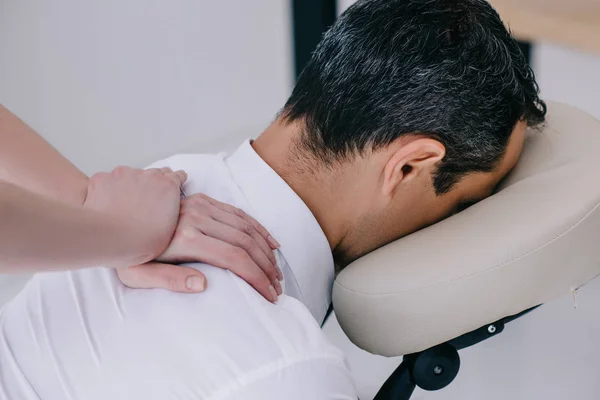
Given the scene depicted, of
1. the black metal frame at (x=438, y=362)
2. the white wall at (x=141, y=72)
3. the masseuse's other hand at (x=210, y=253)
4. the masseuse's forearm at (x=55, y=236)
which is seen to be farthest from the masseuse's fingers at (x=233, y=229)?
the white wall at (x=141, y=72)

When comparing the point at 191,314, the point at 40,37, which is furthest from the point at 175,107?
the point at 191,314

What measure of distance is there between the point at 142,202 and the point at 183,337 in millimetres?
214

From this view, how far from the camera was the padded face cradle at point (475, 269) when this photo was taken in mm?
1178

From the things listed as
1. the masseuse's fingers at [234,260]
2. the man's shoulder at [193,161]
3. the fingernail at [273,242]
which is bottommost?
the fingernail at [273,242]

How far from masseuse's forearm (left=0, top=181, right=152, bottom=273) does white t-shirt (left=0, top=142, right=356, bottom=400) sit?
0.11m

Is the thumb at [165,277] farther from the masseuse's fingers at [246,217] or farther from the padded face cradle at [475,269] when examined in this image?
the padded face cradle at [475,269]

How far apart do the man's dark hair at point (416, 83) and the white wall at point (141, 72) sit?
1.77 metres

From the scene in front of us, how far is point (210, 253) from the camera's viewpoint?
1124mm

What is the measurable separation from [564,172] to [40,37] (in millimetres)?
2047

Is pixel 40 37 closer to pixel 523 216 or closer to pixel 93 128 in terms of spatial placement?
pixel 93 128

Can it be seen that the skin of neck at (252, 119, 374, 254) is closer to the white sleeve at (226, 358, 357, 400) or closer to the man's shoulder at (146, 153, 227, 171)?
the man's shoulder at (146, 153, 227, 171)

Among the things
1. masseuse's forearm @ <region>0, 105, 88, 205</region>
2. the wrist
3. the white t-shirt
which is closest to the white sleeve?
the white t-shirt

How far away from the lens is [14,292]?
2668mm

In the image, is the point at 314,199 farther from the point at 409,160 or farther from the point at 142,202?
the point at 142,202
